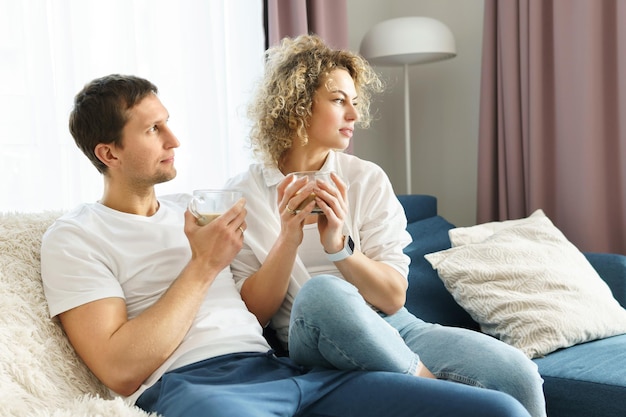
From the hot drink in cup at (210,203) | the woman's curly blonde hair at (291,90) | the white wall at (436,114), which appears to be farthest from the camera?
the white wall at (436,114)

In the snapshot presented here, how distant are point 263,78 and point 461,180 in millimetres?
2039

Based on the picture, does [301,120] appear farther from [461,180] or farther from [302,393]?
[461,180]

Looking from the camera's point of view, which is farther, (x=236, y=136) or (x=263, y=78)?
(x=236, y=136)

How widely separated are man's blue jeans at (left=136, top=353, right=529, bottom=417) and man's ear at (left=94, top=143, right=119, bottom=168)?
1.67 feet

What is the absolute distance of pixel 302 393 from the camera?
1.41 meters

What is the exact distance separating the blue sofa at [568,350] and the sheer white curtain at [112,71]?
72 centimetres

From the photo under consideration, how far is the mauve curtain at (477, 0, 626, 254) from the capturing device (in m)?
3.17

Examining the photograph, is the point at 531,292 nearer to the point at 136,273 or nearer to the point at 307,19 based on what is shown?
the point at 136,273

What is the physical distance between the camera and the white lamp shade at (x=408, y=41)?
328 cm

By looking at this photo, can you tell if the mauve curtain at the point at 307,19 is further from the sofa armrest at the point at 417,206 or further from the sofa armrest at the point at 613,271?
the sofa armrest at the point at 613,271

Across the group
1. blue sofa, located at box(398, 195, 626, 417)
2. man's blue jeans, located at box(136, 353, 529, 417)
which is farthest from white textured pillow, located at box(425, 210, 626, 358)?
man's blue jeans, located at box(136, 353, 529, 417)

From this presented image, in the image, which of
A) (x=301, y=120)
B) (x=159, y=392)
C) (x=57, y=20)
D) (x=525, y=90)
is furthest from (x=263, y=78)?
(x=525, y=90)

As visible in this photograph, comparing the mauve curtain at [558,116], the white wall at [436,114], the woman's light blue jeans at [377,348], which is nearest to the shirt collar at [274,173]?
the woman's light blue jeans at [377,348]

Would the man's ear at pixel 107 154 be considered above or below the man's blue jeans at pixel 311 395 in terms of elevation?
above
